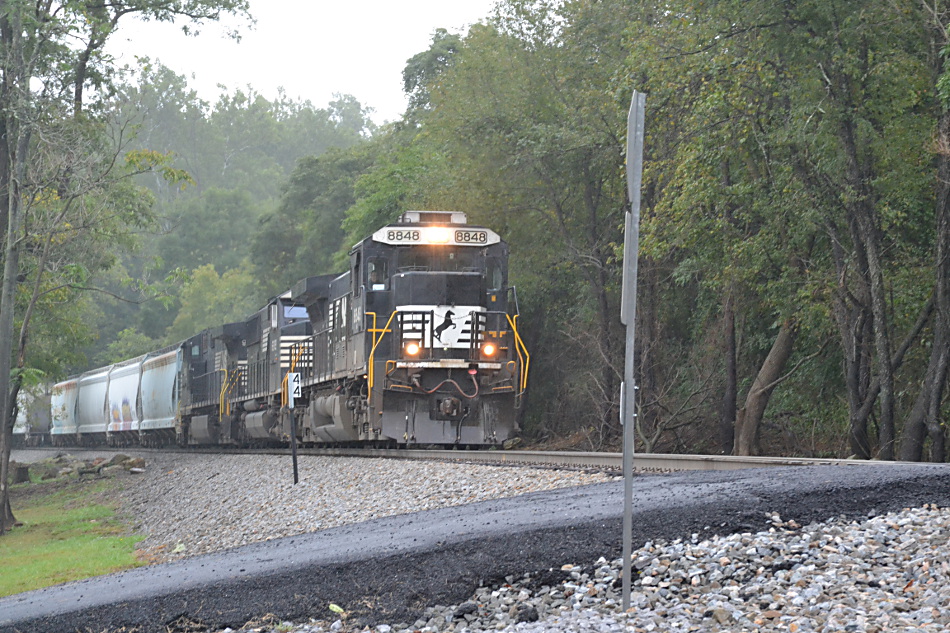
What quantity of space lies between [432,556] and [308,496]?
6.93 metres

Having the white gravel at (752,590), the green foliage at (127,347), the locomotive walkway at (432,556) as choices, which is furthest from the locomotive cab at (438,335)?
the green foliage at (127,347)

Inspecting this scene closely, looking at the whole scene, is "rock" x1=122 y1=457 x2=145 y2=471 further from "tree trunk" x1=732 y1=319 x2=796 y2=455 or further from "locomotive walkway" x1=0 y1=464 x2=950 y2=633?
"locomotive walkway" x1=0 y1=464 x2=950 y2=633

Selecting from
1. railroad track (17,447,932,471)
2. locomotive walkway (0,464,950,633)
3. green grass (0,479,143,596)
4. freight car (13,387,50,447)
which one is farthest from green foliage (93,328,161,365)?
locomotive walkway (0,464,950,633)

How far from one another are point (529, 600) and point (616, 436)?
17829mm

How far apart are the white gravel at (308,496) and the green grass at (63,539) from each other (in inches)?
17.8

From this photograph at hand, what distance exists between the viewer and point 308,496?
13.2 metres

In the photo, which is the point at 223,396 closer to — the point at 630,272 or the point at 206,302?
the point at 630,272

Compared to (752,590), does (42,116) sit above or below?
above

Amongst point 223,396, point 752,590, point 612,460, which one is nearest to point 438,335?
point 612,460

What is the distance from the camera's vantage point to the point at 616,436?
23266 mm

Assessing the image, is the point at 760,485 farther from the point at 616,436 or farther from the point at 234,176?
the point at 234,176

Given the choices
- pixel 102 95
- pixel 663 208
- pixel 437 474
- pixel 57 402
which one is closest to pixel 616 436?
pixel 663 208

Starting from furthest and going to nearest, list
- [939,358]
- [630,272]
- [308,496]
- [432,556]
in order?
[939,358] < [308,496] < [432,556] < [630,272]

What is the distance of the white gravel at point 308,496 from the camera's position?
10828 millimetres
